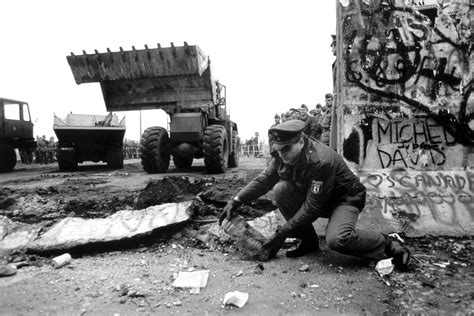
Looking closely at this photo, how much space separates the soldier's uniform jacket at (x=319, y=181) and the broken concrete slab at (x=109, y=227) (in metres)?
1.22

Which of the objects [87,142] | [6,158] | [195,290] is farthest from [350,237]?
[6,158]

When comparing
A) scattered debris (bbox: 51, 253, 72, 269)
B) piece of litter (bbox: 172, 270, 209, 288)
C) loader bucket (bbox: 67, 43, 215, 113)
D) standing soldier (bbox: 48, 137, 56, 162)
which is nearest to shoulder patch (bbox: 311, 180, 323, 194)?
piece of litter (bbox: 172, 270, 209, 288)

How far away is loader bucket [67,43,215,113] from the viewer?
27.1ft

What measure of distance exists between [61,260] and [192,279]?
1.16 m

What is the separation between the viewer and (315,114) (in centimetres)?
1002

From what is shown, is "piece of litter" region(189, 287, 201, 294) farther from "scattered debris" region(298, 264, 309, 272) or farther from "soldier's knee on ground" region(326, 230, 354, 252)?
"soldier's knee on ground" region(326, 230, 354, 252)

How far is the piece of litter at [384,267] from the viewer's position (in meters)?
2.65

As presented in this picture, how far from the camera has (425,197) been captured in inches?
141

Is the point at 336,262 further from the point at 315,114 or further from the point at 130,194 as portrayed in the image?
the point at 315,114

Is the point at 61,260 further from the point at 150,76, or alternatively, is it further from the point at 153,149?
the point at 150,76

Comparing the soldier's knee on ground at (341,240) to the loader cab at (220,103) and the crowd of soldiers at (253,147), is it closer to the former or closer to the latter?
the loader cab at (220,103)

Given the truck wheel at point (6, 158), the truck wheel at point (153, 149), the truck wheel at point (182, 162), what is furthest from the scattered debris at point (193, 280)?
the truck wheel at point (6, 158)

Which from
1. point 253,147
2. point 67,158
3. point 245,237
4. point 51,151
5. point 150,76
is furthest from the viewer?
point 253,147

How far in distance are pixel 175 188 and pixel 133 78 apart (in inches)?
194
